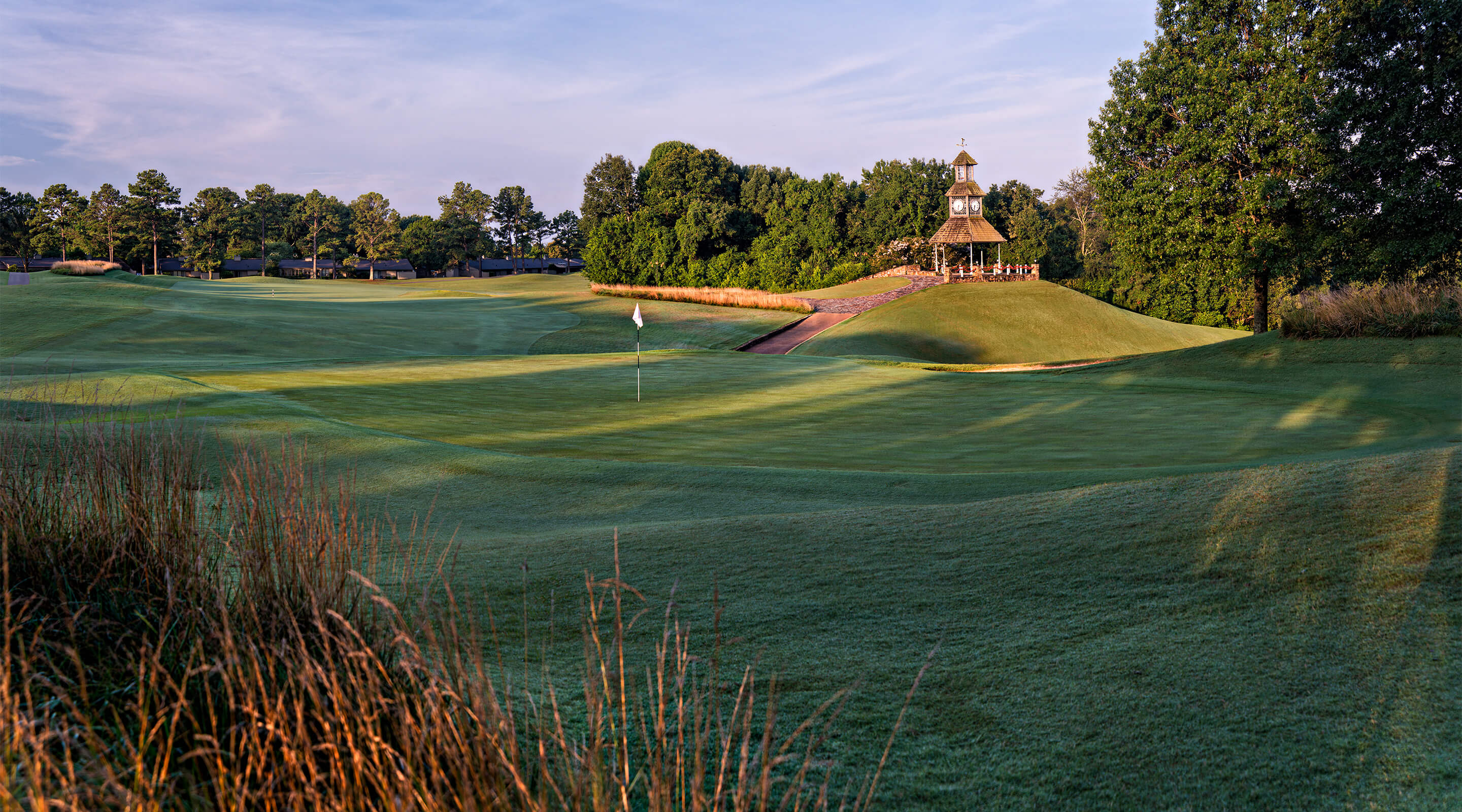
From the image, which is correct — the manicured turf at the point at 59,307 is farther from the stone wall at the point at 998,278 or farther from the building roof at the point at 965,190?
the building roof at the point at 965,190

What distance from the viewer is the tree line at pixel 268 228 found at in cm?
8638

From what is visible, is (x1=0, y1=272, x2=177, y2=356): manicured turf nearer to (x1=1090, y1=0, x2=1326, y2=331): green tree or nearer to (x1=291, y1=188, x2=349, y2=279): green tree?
(x1=1090, y1=0, x2=1326, y2=331): green tree

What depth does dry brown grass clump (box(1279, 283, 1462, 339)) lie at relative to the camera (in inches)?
739

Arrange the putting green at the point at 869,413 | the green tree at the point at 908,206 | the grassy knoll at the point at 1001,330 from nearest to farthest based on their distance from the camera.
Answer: the putting green at the point at 869,413, the grassy knoll at the point at 1001,330, the green tree at the point at 908,206

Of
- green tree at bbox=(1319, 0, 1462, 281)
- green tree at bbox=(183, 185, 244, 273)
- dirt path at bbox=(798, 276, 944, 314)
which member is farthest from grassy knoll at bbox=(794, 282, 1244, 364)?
green tree at bbox=(183, 185, 244, 273)

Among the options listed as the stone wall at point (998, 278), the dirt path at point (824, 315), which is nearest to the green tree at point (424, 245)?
the dirt path at point (824, 315)

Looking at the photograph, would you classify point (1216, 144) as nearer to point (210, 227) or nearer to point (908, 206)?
point (908, 206)

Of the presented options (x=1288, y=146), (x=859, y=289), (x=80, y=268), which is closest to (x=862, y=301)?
(x=859, y=289)

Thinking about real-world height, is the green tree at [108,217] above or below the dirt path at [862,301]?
above

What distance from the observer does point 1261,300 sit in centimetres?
3256

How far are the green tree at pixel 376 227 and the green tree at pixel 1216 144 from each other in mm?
88682

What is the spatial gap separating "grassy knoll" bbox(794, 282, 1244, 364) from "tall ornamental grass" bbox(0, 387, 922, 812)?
34.2 meters

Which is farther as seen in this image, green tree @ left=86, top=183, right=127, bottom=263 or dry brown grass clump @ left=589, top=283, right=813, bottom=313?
green tree @ left=86, top=183, right=127, bottom=263

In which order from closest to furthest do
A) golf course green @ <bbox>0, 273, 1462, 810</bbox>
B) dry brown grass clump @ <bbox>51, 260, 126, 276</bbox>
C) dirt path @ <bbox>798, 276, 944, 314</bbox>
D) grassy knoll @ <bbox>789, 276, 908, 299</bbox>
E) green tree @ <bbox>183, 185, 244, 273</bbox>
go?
golf course green @ <bbox>0, 273, 1462, 810</bbox> < dry brown grass clump @ <bbox>51, 260, 126, 276</bbox> < dirt path @ <bbox>798, 276, 944, 314</bbox> < grassy knoll @ <bbox>789, 276, 908, 299</bbox> < green tree @ <bbox>183, 185, 244, 273</bbox>
